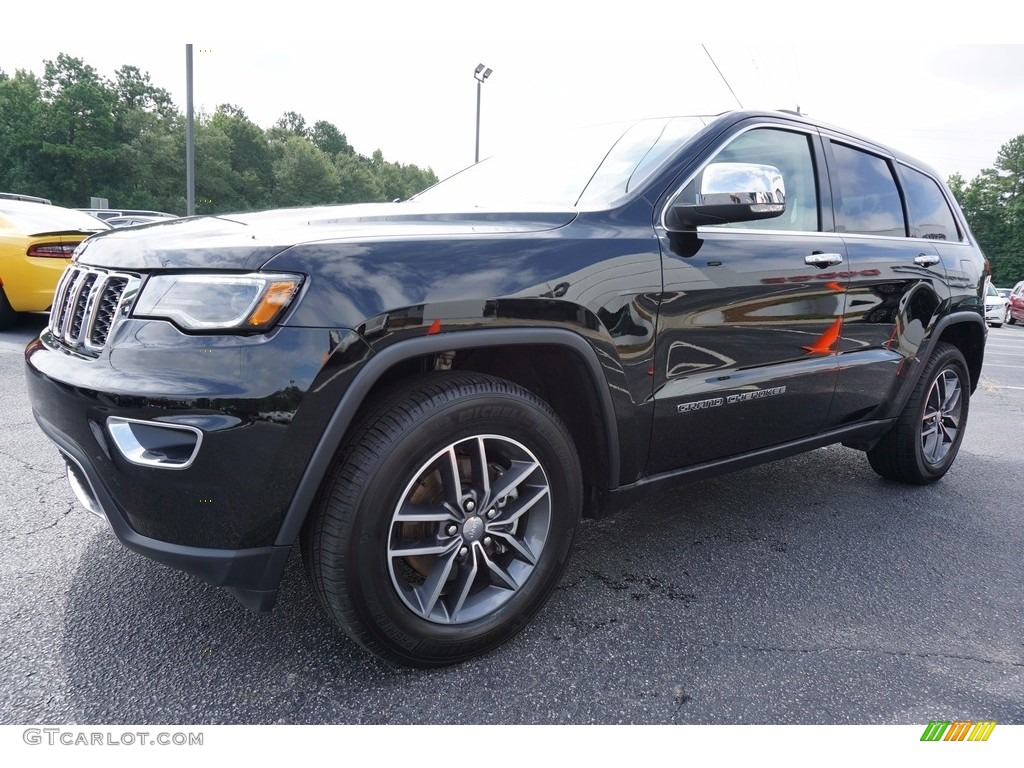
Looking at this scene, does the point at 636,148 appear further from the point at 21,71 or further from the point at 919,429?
the point at 21,71

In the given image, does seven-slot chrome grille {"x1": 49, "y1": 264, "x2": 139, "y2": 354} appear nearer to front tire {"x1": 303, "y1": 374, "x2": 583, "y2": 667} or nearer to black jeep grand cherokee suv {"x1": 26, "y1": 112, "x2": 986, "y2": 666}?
black jeep grand cherokee suv {"x1": 26, "y1": 112, "x2": 986, "y2": 666}

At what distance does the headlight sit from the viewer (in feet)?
5.35

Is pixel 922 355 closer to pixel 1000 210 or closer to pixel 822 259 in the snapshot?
pixel 822 259

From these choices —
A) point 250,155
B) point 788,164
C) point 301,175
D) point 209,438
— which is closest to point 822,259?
point 788,164

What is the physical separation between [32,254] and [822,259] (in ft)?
22.0

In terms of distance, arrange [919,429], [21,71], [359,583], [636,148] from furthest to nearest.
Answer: [21,71], [919,429], [636,148], [359,583]

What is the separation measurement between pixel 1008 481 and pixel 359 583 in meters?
4.04

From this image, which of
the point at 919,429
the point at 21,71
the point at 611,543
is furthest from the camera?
the point at 21,71

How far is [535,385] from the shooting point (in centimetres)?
227

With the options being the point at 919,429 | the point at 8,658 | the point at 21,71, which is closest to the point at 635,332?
the point at 8,658

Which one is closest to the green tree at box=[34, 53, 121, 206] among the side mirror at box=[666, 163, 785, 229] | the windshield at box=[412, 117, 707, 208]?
the windshield at box=[412, 117, 707, 208]

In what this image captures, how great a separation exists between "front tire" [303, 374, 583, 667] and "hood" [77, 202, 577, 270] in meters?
0.45

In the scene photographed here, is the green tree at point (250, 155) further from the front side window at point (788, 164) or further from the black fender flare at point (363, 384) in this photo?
the black fender flare at point (363, 384)

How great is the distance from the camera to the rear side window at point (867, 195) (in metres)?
3.15
